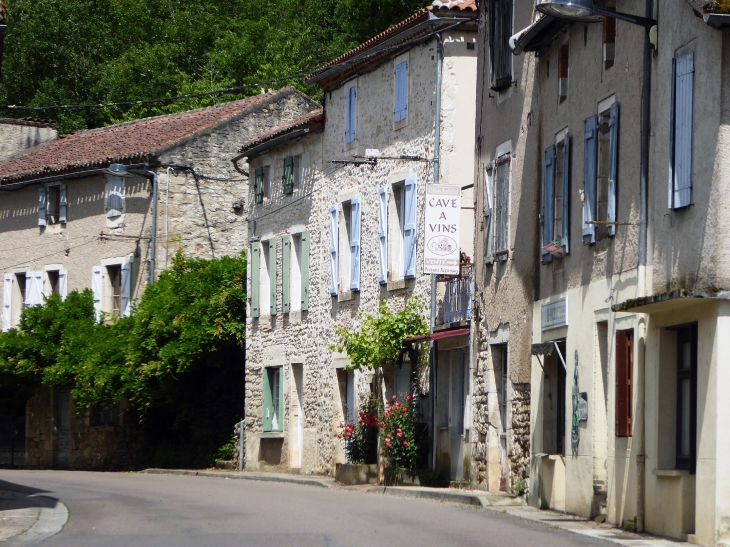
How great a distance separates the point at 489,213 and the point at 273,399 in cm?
1147

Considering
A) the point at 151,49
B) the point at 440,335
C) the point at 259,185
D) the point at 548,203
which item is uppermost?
the point at 151,49

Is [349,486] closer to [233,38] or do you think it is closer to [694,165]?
[694,165]

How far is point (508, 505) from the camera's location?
18.7 meters

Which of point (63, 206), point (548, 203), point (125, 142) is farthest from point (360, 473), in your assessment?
point (63, 206)

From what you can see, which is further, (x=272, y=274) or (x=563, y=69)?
(x=272, y=274)

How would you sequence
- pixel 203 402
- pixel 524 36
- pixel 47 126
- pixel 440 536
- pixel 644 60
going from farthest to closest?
1. pixel 47 126
2. pixel 203 402
3. pixel 524 36
4. pixel 644 60
5. pixel 440 536

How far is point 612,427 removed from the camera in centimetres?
1620

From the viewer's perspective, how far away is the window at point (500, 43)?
2105cm

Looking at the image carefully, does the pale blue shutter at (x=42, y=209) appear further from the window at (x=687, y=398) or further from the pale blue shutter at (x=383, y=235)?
the window at (x=687, y=398)

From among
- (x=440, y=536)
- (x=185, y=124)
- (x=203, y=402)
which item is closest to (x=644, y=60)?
(x=440, y=536)

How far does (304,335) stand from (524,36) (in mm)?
12581

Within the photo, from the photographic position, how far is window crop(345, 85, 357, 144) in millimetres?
28156

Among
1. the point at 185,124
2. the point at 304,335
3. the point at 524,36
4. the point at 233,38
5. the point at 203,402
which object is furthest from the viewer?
the point at 233,38

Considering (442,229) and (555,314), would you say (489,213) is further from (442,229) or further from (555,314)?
(555,314)
